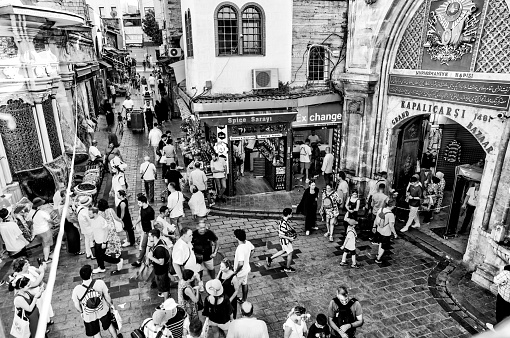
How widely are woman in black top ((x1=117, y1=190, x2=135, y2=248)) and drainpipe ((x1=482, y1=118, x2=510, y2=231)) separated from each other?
9520 mm

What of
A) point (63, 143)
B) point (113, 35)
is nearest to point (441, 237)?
point (63, 143)

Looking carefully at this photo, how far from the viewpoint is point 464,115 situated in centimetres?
957

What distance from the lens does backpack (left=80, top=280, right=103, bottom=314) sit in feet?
19.9

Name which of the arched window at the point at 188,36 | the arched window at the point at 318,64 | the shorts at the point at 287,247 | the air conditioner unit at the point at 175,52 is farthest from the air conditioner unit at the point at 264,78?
the air conditioner unit at the point at 175,52

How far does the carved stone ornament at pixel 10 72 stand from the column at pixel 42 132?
3.64 ft

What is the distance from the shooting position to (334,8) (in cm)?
1382

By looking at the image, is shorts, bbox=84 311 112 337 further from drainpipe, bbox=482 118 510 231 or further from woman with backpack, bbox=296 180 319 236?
drainpipe, bbox=482 118 510 231

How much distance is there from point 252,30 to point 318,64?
309 centimetres

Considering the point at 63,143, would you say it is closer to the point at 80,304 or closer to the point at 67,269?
the point at 67,269

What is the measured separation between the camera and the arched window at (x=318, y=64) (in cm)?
1438

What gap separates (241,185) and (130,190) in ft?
15.2

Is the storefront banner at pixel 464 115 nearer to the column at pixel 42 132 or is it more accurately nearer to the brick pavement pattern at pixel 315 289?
A: the brick pavement pattern at pixel 315 289

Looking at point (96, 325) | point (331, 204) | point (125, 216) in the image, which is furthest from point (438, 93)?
point (96, 325)

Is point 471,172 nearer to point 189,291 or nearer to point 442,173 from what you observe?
point 442,173
